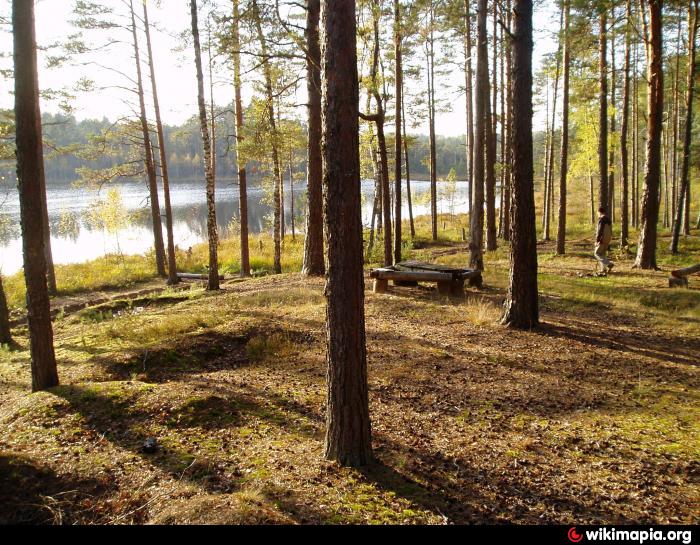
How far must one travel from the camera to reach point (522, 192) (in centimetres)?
773

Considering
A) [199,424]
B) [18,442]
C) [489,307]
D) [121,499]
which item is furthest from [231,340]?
[489,307]

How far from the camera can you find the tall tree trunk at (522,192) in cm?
753

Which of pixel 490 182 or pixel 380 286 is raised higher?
pixel 490 182

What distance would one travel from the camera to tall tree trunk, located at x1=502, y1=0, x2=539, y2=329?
7527 mm

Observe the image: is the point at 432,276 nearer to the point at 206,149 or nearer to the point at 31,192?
the point at 206,149

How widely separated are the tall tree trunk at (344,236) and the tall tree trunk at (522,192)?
463 cm

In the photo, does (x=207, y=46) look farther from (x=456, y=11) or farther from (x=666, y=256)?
(x=666, y=256)

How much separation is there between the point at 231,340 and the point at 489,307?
5.00 metres

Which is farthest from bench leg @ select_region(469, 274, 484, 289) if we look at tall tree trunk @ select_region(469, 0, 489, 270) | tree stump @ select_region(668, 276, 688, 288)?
tree stump @ select_region(668, 276, 688, 288)

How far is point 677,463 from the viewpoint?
3.99 metres

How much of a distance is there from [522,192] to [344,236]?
5.03 metres

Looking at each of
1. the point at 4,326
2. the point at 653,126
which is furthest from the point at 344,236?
the point at 653,126

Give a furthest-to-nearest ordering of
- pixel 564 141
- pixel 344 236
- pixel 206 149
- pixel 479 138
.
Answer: pixel 564 141, pixel 206 149, pixel 479 138, pixel 344 236
